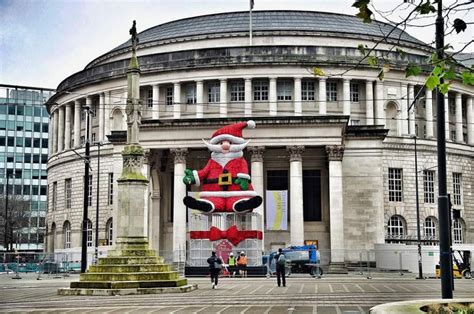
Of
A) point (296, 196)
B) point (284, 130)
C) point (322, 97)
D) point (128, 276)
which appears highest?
point (322, 97)

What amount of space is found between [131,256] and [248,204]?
21.3 m

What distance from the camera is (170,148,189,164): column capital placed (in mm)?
64500

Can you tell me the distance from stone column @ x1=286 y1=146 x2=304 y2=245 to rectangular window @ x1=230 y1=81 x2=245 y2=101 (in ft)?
46.1

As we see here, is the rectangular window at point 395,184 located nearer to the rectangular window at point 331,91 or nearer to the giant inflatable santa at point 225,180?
the rectangular window at point 331,91

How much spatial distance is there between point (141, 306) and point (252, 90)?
53748mm

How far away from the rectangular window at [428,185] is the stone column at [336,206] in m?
17.2

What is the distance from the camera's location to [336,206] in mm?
61375

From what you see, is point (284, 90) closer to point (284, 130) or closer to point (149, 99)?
point (284, 130)

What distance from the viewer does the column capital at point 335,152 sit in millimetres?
62312

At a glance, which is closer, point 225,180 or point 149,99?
point 225,180

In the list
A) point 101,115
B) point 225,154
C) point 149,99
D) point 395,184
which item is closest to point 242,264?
point 225,154

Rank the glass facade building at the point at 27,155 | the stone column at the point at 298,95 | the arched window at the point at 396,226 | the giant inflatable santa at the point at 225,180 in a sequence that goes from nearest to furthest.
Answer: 1. the giant inflatable santa at the point at 225,180
2. the stone column at the point at 298,95
3. the arched window at the point at 396,226
4. the glass facade building at the point at 27,155

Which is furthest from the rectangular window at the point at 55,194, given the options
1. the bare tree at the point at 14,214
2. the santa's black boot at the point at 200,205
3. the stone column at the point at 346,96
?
the santa's black boot at the point at 200,205

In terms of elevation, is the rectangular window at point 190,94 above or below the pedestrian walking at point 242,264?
above
